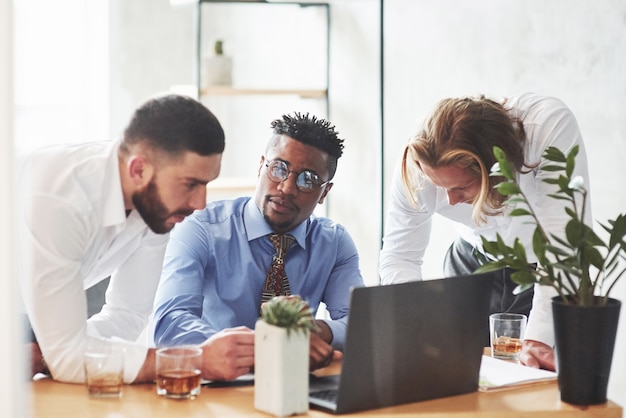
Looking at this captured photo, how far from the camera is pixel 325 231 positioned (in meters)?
2.46

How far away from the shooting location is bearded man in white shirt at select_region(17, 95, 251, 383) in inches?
65.5

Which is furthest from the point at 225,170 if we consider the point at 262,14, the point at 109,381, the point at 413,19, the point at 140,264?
the point at 109,381

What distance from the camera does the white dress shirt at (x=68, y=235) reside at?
1.65 m

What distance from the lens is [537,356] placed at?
6.39 feet

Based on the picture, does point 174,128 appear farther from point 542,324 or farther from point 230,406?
point 542,324

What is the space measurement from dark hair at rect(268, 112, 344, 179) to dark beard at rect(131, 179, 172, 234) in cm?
57

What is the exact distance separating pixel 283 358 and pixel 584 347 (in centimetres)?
55

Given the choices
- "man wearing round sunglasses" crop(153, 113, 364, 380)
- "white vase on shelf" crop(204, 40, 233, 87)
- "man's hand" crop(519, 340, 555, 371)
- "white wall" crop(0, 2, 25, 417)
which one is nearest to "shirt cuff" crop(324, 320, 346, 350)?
"man wearing round sunglasses" crop(153, 113, 364, 380)

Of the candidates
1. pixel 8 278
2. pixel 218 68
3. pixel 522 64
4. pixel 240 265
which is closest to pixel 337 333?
pixel 240 265

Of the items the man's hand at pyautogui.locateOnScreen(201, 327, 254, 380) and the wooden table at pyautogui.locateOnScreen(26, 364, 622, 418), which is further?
the man's hand at pyautogui.locateOnScreen(201, 327, 254, 380)

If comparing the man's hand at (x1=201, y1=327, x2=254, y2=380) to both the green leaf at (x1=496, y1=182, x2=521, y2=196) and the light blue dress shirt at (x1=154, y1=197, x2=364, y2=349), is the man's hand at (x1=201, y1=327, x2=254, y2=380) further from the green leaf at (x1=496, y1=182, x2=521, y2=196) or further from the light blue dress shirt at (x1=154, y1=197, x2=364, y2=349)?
the green leaf at (x1=496, y1=182, x2=521, y2=196)

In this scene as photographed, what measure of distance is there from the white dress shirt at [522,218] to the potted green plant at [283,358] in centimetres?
75

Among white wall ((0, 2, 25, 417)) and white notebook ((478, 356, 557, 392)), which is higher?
white wall ((0, 2, 25, 417))

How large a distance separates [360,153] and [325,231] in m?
2.23
